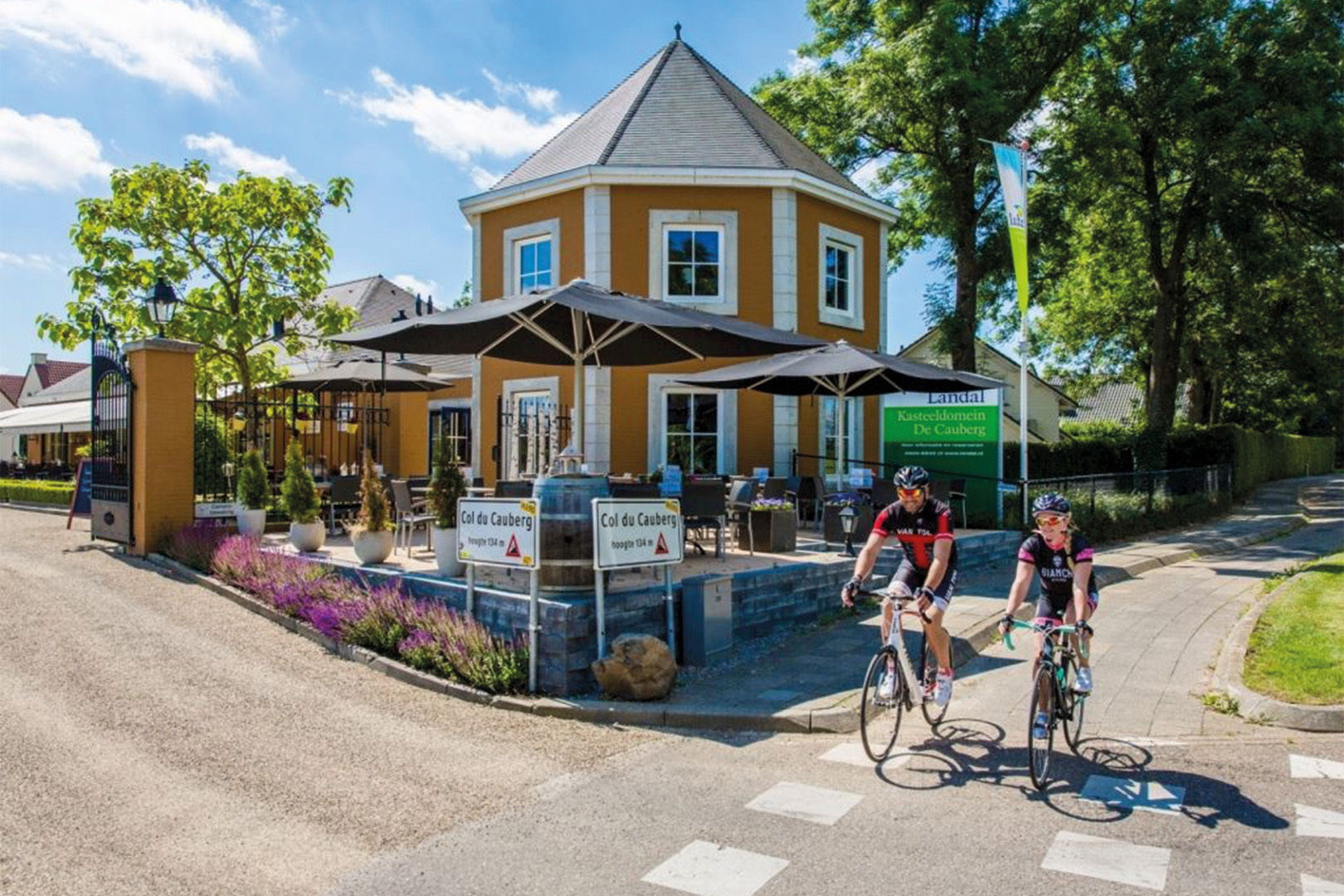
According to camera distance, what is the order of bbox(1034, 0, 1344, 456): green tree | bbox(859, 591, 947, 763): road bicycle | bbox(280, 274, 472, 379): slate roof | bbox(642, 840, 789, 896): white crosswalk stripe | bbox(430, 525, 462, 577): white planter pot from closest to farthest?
bbox(642, 840, 789, 896): white crosswalk stripe, bbox(859, 591, 947, 763): road bicycle, bbox(430, 525, 462, 577): white planter pot, bbox(1034, 0, 1344, 456): green tree, bbox(280, 274, 472, 379): slate roof

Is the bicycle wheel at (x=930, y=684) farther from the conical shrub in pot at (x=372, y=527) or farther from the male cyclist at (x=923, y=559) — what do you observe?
the conical shrub in pot at (x=372, y=527)

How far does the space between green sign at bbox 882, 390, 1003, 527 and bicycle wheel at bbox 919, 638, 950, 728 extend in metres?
8.63

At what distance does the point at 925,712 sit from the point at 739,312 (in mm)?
11031

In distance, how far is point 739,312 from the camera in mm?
16438

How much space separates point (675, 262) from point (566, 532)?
9923 mm

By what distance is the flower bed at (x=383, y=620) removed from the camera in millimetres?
7168

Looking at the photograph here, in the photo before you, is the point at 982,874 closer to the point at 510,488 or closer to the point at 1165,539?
the point at 510,488

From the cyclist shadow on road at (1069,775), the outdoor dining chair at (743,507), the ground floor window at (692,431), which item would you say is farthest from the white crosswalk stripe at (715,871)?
the ground floor window at (692,431)

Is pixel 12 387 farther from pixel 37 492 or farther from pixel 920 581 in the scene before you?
pixel 920 581

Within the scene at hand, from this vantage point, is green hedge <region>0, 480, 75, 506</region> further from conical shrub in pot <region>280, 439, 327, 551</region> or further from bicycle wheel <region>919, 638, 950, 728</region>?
bicycle wheel <region>919, 638, 950, 728</region>

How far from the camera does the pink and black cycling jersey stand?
561 centimetres

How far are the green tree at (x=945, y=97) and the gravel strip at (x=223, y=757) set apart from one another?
16.1 m

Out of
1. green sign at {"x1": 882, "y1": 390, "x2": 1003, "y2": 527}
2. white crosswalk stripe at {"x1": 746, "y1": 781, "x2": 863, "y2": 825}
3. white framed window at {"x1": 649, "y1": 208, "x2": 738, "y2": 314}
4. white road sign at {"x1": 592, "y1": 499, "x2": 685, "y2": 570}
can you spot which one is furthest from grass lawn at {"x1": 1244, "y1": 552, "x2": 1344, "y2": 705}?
white framed window at {"x1": 649, "y1": 208, "x2": 738, "y2": 314}

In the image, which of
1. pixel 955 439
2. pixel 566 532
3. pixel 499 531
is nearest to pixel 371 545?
pixel 499 531
